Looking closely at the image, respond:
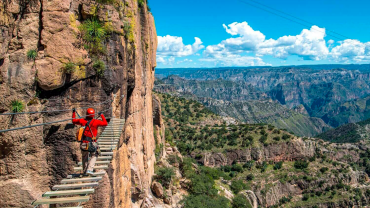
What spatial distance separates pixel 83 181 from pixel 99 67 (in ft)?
15.8

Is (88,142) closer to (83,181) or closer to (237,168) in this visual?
(83,181)

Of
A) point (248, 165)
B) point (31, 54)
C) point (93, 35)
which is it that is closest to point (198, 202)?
point (93, 35)

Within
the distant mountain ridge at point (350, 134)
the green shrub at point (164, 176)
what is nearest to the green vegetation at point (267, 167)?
the green shrub at point (164, 176)

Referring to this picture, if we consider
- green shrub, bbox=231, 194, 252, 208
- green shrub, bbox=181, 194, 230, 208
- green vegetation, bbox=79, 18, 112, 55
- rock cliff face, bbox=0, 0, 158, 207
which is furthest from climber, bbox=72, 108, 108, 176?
green shrub, bbox=231, 194, 252, 208

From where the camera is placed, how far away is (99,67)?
33.4ft

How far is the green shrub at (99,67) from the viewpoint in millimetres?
10098

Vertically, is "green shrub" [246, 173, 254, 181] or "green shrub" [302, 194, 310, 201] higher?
"green shrub" [246, 173, 254, 181]

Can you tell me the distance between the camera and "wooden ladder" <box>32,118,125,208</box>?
21.2 ft

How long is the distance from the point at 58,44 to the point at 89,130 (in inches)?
150

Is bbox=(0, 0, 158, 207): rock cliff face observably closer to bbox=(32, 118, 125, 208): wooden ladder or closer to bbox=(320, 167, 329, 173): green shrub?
bbox=(32, 118, 125, 208): wooden ladder

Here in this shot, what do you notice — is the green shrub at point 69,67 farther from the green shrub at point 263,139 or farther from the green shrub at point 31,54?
the green shrub at point 263,139

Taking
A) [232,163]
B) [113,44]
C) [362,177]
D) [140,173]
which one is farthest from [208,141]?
[113,44]

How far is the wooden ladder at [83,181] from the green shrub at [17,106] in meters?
2.73

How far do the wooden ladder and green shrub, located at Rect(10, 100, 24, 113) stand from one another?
273 centimetres
